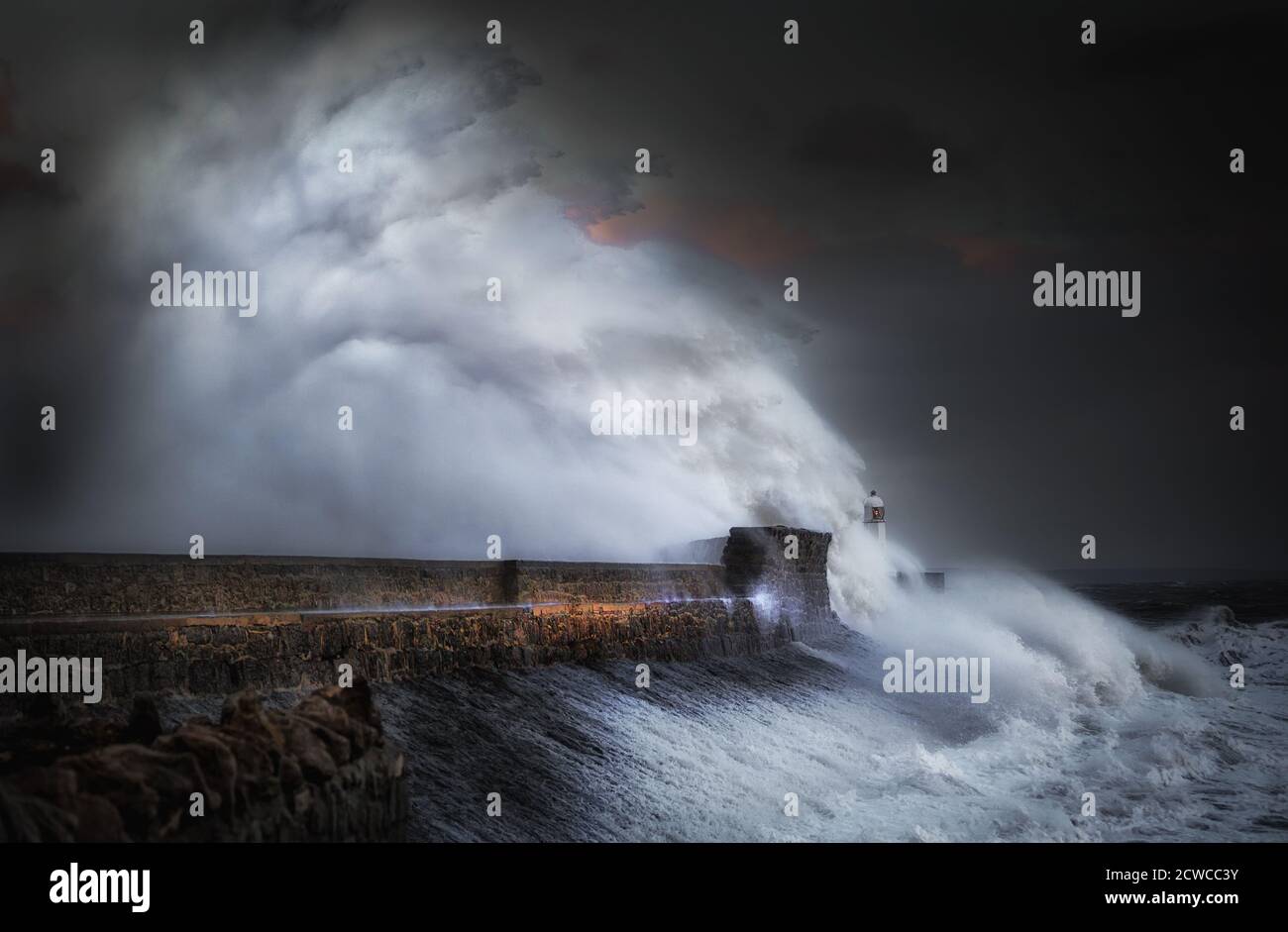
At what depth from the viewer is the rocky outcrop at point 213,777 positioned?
187 inches

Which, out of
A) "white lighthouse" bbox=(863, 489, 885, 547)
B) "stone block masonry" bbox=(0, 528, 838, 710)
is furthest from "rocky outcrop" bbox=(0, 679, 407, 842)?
"white lighthouse" bbox=(863, 489, 885, 547)

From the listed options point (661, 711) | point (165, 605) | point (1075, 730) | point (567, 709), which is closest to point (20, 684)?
point (165, 605)

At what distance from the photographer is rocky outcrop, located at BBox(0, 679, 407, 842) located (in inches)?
187

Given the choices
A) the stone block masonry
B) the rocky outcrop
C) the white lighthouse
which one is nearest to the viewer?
the rocky outcrop

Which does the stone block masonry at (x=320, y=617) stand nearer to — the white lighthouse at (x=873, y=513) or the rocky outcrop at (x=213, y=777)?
the rocky outcrop at (x=213, y=777)

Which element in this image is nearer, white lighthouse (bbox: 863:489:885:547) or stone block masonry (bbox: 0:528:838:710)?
stone block masonry (bbox: 0:528:838:710)

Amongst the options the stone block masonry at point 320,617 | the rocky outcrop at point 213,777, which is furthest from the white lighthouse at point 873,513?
the rocky outcrop at point 213,777

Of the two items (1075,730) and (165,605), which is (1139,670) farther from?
(165,605)

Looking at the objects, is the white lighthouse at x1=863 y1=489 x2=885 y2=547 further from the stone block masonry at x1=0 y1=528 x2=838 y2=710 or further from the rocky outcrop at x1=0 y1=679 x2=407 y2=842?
the rocky outcrop at x1=0 y1=679 x2=407 y2=842

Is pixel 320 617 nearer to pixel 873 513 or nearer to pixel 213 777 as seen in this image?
pixel 213 777
